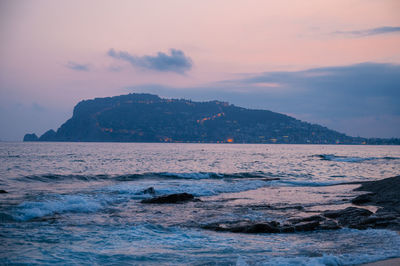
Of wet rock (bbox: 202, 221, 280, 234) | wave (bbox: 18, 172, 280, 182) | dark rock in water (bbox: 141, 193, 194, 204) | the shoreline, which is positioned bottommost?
wave (bbox: 18, 172, 280, 182)

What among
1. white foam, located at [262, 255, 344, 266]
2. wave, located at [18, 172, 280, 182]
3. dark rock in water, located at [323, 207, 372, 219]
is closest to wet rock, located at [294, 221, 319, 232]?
dark rock in water, located at [323, 207, 372, 219]

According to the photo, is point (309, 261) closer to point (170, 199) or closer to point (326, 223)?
point (326, 223)

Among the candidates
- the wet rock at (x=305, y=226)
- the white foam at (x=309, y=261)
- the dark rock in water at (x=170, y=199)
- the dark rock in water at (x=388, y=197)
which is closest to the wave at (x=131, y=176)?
the dark rock in water at (x=388, y=197)

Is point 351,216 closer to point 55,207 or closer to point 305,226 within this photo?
point 305,226

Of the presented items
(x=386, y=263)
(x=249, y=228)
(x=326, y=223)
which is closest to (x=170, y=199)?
(x=249, y=228)

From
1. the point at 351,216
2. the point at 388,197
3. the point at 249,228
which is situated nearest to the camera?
the point at 249,228

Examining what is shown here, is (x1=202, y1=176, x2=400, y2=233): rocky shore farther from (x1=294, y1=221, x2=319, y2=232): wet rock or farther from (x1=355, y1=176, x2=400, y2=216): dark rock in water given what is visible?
(x1=355, y1=176, x2=400, y2=216): dark rock in water

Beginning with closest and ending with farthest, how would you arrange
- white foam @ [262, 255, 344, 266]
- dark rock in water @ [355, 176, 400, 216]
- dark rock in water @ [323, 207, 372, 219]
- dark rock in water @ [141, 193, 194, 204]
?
white foam @ [262, 255, 344, 266] → dark rock in water @ [323, 207, 372, 219] → dark rock in water @ [355, 176, 400, 216] → dark rock in water @ [141, 193, 194, 204]

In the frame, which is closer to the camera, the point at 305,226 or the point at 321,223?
the point at 305,226

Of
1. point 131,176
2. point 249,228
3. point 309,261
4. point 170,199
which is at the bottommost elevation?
point 131,176

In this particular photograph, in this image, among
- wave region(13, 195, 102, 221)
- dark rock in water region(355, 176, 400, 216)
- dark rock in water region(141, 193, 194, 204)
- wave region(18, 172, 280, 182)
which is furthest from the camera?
wave region(18, 172, 280, 182)

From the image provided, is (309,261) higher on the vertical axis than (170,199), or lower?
higher

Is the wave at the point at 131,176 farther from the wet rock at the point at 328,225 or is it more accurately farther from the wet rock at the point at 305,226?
the wet rock at the point at 305,226

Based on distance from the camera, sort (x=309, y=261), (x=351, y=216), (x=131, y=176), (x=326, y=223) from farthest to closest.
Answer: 1. (x=131, y=176)
2. (x=351, y=216)
3. (x=326, y=223)
4. (x=309, y=261)
